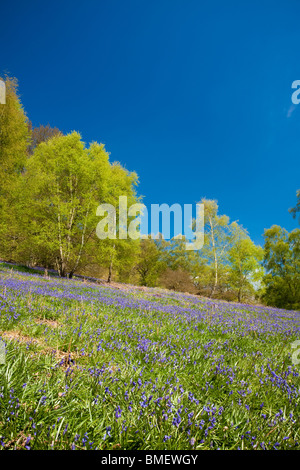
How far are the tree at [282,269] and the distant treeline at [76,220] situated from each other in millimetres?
125

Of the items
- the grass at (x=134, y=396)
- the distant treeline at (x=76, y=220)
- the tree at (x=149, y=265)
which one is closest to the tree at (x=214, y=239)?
the distant treeline at (x=76, y=220)

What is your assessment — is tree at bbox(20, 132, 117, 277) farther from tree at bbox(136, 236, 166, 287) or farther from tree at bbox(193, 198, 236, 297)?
tree at bbox(136, 236, 166, 287)

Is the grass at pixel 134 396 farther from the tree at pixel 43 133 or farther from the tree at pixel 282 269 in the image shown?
the tree at pixel 43 133

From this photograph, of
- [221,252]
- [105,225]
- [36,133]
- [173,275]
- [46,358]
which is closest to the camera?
[46,358]

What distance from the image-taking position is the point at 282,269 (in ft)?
109

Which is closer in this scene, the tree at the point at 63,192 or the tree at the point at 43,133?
the tree at the point at 63,192

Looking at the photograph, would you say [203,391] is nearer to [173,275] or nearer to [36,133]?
[173,275]

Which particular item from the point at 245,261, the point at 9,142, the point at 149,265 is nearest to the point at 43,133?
the point at 9,142

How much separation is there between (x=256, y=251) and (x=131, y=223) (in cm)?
2297

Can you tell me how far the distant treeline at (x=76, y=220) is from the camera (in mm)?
19312

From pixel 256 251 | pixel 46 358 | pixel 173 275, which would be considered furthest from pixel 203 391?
pixel 173 275

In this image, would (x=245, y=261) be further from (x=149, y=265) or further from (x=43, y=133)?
(x=43, y=133)

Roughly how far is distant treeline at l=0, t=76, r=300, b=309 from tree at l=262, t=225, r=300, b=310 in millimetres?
125
